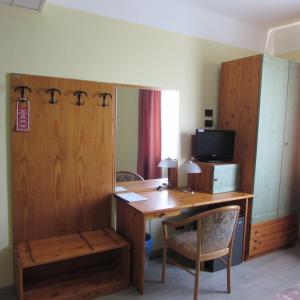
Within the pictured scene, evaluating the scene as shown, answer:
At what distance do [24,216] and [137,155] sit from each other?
3.72ft

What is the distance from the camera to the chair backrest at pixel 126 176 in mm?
2738

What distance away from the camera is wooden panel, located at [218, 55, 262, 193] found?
288 centimetres

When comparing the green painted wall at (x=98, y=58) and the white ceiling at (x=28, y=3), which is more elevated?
the white ceiling at (x=28, y=3)

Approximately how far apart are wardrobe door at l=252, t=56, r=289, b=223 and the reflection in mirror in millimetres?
862

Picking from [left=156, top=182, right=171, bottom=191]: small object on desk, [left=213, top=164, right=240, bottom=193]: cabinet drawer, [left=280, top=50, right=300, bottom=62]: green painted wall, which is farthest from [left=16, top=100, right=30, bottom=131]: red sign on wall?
[left=280, top=50, right=300, bottom=62]: green painted wall

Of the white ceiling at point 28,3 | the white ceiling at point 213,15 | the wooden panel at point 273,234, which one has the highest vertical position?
the white ceiling at point 213,15

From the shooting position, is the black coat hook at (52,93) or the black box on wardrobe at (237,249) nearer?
the black coat hook at (52,93)

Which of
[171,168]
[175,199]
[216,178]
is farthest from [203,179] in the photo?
[175,199]

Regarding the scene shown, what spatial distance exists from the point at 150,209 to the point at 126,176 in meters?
0.59

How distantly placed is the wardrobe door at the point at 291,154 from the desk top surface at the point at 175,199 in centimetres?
58

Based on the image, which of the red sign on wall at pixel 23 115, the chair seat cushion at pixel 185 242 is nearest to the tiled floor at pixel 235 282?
the chair seat cushion at pixel 185 242

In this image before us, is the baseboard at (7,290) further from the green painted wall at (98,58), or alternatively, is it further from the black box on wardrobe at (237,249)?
the black box on wardrobe at (237,249)

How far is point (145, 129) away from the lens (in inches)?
114

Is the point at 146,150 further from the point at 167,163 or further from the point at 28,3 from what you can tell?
the point at 28,3
